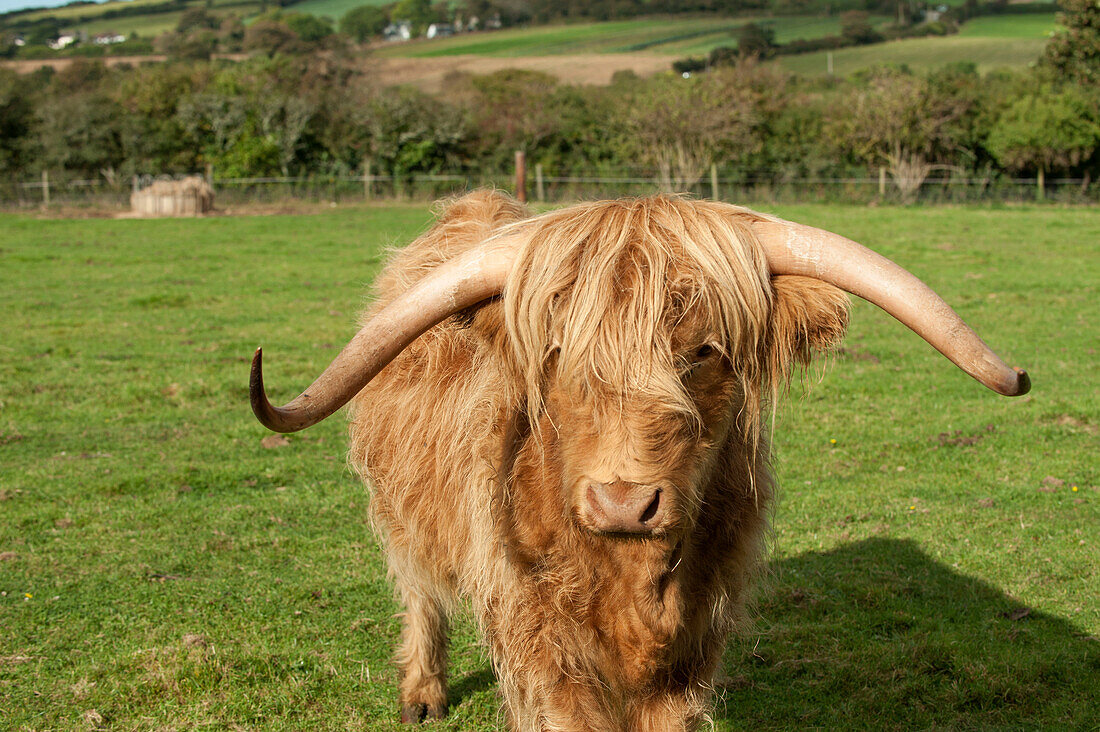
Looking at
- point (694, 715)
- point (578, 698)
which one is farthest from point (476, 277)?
point (694, 715)

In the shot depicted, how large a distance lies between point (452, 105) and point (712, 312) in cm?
3967

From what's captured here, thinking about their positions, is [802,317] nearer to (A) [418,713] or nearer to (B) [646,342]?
(B) [646,342]

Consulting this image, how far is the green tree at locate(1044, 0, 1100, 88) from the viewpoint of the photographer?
36375mm

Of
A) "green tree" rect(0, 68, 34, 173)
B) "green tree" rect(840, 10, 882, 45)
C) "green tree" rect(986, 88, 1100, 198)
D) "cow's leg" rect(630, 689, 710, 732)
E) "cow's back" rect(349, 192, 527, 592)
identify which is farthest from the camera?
"green tree" rect(840, 10, 882, 45)

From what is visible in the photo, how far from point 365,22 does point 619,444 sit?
12156 centimetres

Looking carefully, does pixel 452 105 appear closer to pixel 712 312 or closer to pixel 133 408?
pixel 133 408

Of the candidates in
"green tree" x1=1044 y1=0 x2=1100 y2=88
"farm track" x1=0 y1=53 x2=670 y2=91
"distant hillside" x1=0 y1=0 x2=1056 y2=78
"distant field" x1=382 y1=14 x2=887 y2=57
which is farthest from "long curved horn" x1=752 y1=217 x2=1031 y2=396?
"distant field" x1=382 y1=14 x2=887 y2=57

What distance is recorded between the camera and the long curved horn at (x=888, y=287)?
8.01 feet

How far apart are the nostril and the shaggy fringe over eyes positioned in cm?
24

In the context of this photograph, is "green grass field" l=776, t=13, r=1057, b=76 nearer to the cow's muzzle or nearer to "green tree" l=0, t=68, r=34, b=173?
"green tree" l=0, t=68, r=34, b=173

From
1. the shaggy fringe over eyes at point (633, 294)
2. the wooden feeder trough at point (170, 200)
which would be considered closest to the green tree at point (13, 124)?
the wooden feeder trough at point (170, 200)

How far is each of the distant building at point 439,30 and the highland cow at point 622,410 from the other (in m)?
114

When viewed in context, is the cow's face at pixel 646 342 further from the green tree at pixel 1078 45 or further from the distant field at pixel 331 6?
the distant field at pixel 331 6

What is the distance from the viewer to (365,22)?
11425 cm
